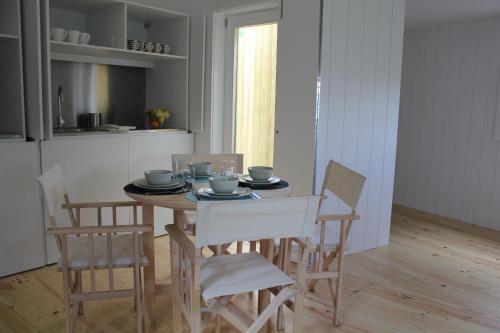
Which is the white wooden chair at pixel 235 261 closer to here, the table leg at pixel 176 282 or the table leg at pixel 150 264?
the table leg at pixel 176 282

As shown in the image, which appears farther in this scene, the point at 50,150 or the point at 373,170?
the point at 373,170

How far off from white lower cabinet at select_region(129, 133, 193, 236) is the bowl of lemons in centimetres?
21

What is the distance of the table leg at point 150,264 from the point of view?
2.52 m

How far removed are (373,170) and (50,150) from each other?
8.51ft

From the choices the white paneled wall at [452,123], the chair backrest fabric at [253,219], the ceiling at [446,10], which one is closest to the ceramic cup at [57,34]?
the chair backrest fabric at [253,219]

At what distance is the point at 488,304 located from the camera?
9.87 ft

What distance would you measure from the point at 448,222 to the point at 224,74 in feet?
9.80

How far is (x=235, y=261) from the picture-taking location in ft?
7.22

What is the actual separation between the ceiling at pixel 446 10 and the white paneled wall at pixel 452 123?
27cm

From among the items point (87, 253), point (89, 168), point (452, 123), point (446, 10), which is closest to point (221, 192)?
point (87, 253)

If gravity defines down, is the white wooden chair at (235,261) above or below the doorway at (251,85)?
below

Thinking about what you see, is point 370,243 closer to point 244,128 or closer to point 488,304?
point 488,304

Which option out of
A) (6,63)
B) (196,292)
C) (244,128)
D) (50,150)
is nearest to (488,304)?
(196,292)

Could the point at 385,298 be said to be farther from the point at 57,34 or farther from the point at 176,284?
the point at 57,34
